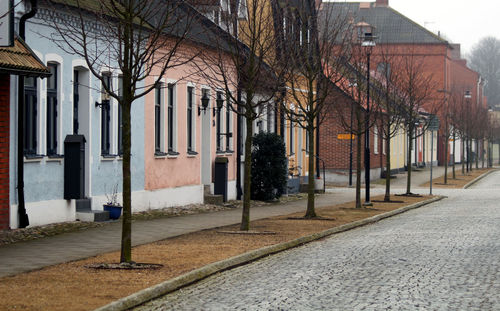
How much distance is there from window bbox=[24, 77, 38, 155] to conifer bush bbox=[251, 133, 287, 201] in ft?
44.7

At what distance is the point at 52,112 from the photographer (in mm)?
19797

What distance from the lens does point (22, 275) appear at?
11.9 metres

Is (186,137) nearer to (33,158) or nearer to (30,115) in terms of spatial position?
(30,115)

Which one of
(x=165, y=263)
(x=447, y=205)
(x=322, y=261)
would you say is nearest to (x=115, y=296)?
(x=165, y=263)

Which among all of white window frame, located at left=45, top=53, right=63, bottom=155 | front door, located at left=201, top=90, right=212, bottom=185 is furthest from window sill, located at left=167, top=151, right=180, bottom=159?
white window frame, located at left=45, top=53, right=63, bottom=155

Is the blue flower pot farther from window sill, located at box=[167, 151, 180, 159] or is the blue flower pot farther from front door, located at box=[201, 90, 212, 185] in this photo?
front door, located at box=[201, 90, 212, 185]

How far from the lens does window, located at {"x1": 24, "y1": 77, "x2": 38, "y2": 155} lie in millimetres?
18625

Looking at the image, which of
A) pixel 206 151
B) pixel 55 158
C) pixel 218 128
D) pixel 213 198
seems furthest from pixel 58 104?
pixel 218 128

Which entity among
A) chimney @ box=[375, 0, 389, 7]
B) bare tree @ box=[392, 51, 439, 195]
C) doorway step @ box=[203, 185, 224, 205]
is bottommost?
doorway step @ box=[203, 185, 224, 205]

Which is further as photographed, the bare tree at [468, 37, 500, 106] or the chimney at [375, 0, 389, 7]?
the bare tree at [468, 37, 500, 106]

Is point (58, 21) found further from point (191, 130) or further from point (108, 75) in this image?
point (191, 130)

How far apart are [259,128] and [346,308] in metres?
26.4

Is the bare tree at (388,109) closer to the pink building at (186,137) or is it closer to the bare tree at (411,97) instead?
the bare tree at (411,97)

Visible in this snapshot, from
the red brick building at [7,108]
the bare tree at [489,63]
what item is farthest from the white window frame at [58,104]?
the bare tree at [489,63]
